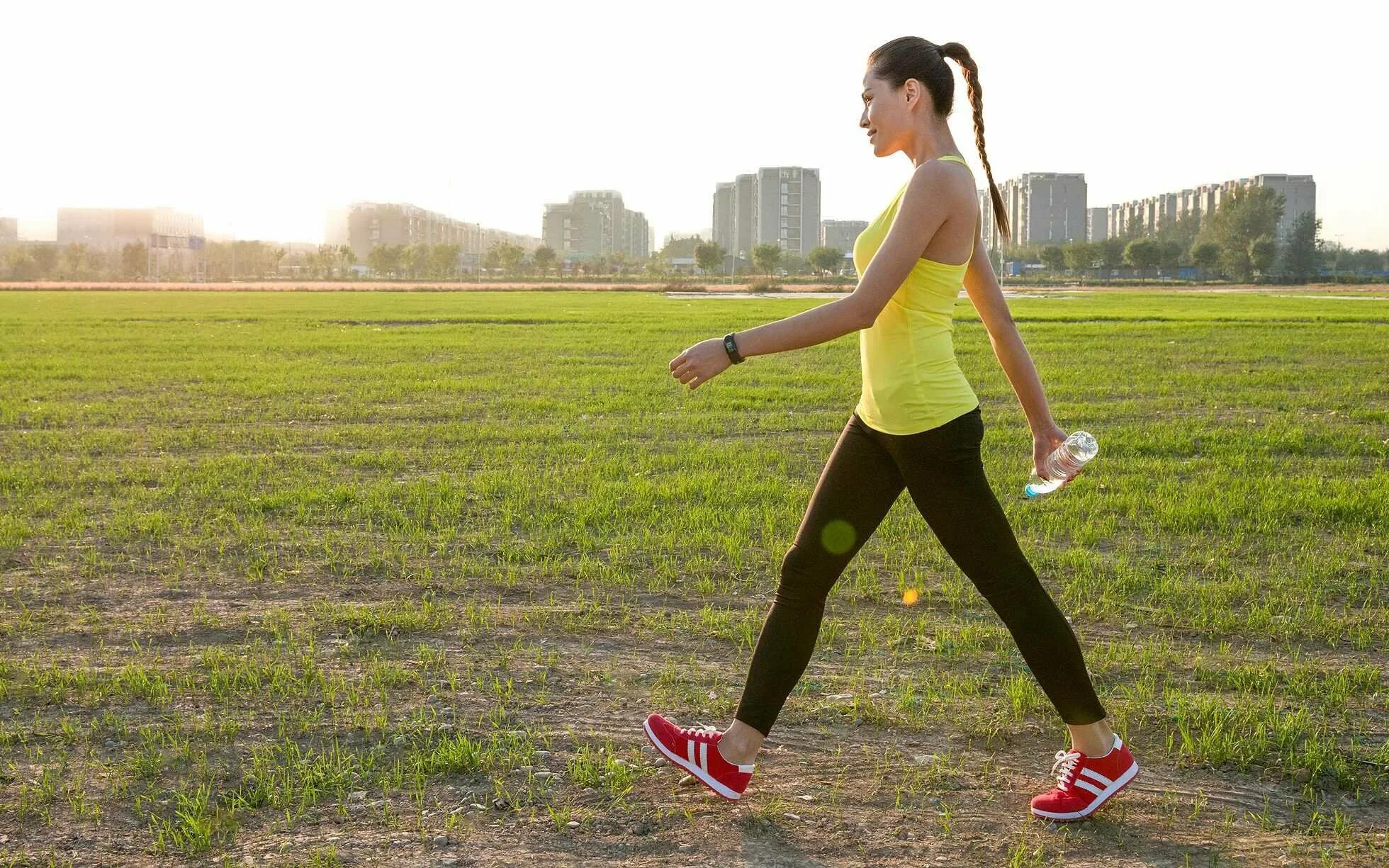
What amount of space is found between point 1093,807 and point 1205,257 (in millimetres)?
145981

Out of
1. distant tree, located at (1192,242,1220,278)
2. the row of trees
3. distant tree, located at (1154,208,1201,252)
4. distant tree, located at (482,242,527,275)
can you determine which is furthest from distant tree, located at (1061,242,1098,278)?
the row of trees

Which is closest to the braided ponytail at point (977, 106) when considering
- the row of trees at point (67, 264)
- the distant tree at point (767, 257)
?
the distant tree at point (767, 257)

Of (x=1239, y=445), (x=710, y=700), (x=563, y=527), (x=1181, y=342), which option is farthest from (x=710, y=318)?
(x=710, y=700)

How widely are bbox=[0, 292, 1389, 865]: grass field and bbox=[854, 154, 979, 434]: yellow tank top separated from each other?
1274mm

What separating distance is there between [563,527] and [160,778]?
13.1 ft

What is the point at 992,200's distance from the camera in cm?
381

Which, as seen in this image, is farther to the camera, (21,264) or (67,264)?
(67,264)

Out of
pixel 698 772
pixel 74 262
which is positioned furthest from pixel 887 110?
pixel 74 262

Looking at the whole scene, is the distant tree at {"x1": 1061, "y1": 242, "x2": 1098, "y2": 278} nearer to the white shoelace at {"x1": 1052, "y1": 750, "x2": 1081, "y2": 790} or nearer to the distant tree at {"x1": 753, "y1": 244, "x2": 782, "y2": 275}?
the distant tree at {"x1": 753, "y1": 244, "x2": 782, "y2": 275}

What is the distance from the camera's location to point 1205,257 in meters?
136

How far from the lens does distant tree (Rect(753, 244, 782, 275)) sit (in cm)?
14238

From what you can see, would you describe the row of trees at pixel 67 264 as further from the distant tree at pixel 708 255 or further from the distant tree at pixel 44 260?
the distant tree at pixel 708 255

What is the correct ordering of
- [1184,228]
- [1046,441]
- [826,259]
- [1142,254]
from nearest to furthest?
[1046,441] < [1142,254] < [826,259] < [1184,228]

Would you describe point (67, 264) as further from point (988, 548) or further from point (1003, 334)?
point (988, 548)
